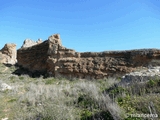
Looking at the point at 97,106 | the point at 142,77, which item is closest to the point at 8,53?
the point at 97,106

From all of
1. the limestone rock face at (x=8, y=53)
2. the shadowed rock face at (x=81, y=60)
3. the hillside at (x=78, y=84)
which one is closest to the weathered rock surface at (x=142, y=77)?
the hillside at (x=78, y=84)

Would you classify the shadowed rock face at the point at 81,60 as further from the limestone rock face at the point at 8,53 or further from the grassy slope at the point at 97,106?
the grassy slope at the point at 97,106

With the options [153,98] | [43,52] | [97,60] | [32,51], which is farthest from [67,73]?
[153,98]

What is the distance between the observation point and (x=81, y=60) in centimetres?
1612

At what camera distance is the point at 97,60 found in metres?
15.3

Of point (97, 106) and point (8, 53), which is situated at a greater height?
point (8, 53)

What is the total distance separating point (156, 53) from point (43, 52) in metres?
12.9

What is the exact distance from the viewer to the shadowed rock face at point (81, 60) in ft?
43.8

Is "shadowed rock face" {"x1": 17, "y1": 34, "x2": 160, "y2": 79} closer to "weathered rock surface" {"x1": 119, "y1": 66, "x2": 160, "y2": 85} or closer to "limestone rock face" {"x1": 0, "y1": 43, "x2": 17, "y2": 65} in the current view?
"limestone rock face" {"x1": 0, "y1": 43, "x2": 17, "y2": 65}

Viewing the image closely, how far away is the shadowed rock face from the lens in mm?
13359

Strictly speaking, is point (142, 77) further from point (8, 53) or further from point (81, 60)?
point (8, 53)

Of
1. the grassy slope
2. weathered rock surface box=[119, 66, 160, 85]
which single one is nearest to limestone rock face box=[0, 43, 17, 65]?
the grassy slope

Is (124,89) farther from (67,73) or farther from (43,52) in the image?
(43,52)

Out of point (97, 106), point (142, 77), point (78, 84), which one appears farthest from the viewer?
point (78, 84)
